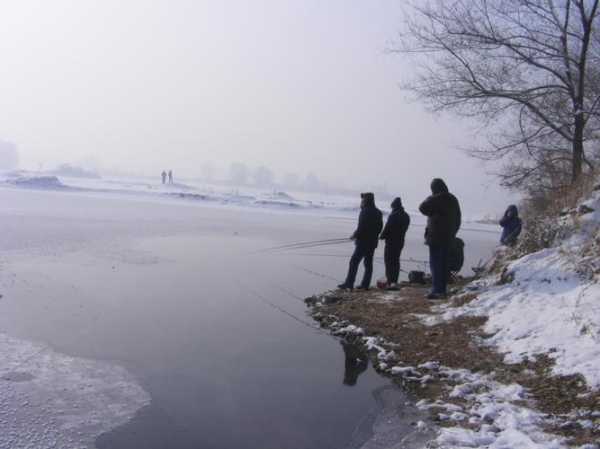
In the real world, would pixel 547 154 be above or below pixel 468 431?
above

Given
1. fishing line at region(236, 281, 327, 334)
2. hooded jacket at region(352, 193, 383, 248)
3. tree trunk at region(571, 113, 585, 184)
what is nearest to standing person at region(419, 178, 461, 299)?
hooded jacket at region(352, 193, 383, 248)

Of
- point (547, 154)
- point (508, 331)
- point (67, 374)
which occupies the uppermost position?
point (547, 154)

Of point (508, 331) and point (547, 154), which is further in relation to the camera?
point (547, 154)

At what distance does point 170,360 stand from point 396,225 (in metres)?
5.69

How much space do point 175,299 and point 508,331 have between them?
218 inches

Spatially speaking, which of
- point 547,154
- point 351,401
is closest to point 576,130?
point 547,154

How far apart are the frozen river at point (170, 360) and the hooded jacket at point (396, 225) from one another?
1.91 m

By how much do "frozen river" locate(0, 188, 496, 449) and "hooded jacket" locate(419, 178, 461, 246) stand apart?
9.10ft

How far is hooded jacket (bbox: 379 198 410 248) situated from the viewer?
10.1 meters

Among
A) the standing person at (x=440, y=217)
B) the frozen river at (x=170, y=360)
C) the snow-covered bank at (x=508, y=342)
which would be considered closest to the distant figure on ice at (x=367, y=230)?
the snow-covered bank at (x=508, y=342)

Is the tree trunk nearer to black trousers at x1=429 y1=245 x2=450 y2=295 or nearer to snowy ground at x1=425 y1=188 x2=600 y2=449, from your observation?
snowy ground at x1=425 y1=188 x2=600 y2=449

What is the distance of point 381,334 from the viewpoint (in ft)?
23.5

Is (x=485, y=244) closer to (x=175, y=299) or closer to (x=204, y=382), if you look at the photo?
(x=175, y=299)

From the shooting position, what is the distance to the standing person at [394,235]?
10.1m
